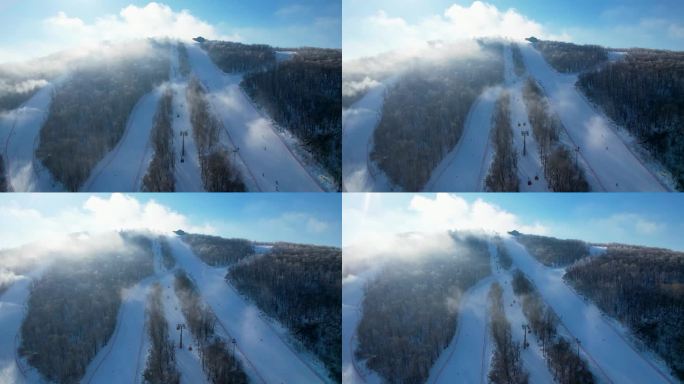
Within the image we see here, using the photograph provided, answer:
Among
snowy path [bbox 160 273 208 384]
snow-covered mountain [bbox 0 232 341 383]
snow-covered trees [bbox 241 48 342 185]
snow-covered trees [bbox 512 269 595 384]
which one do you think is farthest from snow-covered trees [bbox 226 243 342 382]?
snow-covered trees [bbox 512 269 595 384]

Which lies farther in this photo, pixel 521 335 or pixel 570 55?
pixel 570 55

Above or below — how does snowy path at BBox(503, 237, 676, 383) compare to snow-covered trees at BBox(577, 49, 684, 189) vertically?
below

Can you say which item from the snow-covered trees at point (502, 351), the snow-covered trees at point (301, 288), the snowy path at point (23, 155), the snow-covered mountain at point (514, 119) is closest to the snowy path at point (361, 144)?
the snow-covered mountain at point (514, 119)

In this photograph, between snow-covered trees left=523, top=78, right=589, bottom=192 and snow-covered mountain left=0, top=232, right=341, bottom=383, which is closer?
snow-covered mountain left=0, top=232, right=341, bottom=383

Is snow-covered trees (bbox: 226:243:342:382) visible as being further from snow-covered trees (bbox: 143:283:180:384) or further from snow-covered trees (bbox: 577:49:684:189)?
snow-covered trees (bbox: 577:49:684:189)

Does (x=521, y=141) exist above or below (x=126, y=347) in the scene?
above

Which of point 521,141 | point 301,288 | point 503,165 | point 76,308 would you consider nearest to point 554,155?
point 521,141

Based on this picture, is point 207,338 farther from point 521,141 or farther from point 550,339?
point 521,141
